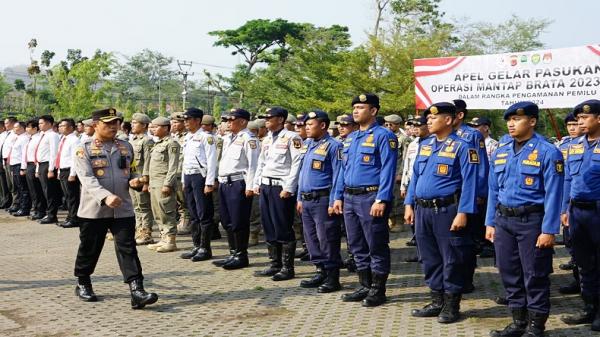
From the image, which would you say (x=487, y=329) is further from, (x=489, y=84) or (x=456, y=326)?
(x=489, y=84)

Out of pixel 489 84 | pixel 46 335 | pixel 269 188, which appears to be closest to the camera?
pixel 46 335

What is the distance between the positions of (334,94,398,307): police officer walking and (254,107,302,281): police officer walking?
3.46ft

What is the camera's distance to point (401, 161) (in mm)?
10203

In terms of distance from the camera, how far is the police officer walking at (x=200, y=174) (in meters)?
7.96

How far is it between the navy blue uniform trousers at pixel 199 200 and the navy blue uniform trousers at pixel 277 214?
108 cm

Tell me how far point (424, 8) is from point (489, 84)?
2329 centimetres

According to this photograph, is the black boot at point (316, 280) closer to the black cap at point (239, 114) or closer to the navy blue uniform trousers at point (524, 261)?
the black cap at point (239, 114)

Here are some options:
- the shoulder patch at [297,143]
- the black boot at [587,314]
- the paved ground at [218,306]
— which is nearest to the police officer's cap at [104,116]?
the paved ground at [218,306]

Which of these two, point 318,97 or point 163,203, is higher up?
point 318,97

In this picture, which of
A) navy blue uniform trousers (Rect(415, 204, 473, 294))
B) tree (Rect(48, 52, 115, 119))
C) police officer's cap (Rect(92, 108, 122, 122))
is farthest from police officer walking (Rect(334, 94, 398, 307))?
→ tree (Rect(48, 52, 115, 119))

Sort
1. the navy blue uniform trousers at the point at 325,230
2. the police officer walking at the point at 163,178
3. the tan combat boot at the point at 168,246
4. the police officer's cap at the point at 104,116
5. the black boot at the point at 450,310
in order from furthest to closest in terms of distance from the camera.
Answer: the tan combat boot at the point at 168,246 → the police officer walking at the point at 163,178 → the navy blue uniform trousers at the point at 325,230 → the police officer's cap at the point at 104,116 → the black boot at the point at 450,310

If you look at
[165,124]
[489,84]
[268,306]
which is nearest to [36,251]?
[165,124]

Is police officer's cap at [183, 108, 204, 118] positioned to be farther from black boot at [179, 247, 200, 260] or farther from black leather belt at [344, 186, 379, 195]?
black leather belt at [344, 186, 379, 195]

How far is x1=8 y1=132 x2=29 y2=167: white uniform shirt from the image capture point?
12.3 meters
